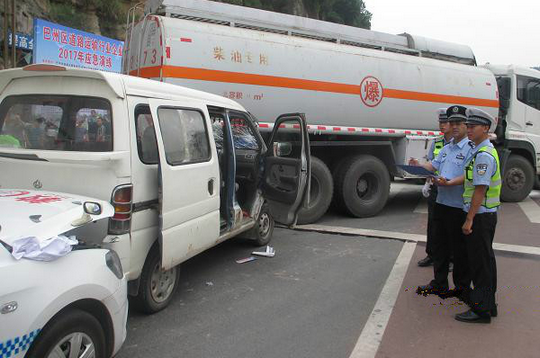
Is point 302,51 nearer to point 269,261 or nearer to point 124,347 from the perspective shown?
point 269,261

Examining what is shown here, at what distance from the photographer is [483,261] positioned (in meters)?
3.44

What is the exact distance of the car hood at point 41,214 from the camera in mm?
2199

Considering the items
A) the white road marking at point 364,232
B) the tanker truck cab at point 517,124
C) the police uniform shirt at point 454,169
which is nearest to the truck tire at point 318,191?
the white road marking at point 364,232

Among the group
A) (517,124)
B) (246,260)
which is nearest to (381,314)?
(246,260)

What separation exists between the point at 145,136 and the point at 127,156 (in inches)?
12.0

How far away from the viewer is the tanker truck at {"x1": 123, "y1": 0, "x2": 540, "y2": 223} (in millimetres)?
6051

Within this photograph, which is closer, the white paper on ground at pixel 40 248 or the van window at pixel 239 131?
the white paper on ground at pixel 40 248

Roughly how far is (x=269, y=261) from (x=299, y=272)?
488 mm

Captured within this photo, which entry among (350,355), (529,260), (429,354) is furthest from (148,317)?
(529,260)

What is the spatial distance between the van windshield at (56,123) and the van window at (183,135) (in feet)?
1.54

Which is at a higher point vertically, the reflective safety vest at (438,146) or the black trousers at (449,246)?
the reflective safety vest at (438,146)

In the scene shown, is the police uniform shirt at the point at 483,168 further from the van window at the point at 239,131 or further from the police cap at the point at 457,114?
the van window at the point at 239,131

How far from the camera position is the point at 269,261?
16.3ft

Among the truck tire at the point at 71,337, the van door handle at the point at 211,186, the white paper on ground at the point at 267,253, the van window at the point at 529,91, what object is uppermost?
the van window at the point at 529,91
